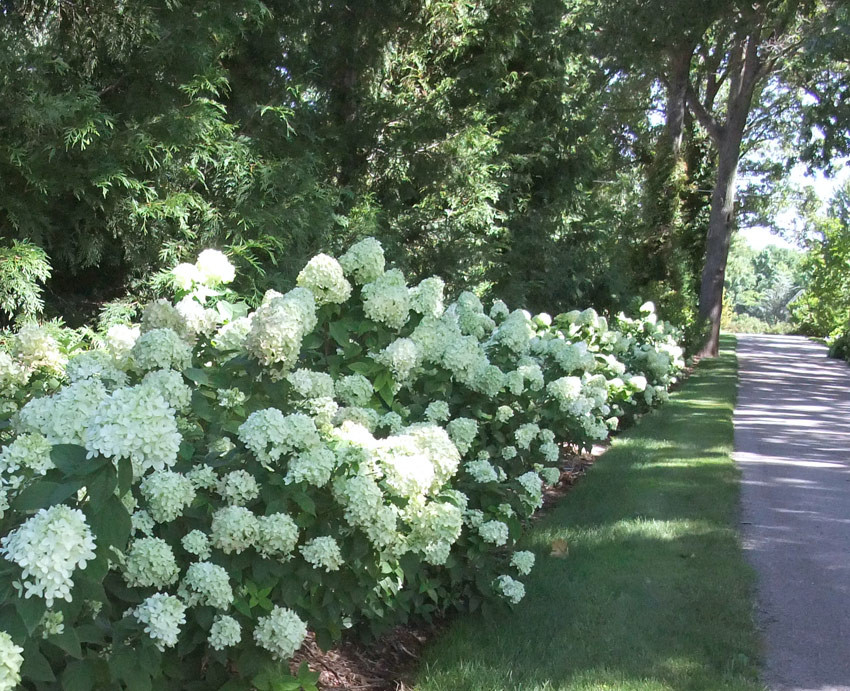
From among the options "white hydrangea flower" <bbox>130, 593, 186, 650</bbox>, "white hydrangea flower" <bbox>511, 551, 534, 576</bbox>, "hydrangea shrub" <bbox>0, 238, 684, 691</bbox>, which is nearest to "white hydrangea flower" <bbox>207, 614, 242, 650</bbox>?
"hydrangea shrub" <bbox>0, 238, 684, 691</bbox>

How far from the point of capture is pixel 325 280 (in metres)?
3.60

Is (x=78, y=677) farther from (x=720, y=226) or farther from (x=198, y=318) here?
(x=720, y=226)

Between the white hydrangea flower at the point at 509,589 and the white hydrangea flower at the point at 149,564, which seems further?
the white hydrangea flower at the point at 509,589

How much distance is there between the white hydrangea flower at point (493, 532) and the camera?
389 centimetres

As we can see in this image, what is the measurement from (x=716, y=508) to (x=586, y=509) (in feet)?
3.32

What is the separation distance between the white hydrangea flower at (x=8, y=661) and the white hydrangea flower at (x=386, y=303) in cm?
214

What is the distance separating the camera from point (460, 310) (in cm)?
592

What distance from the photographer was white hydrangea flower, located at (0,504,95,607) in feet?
5.94

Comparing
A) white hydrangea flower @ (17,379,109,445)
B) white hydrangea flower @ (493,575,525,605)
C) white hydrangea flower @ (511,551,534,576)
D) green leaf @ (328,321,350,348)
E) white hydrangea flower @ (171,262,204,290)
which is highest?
white hydrangea flower @ (171,262,204,290)

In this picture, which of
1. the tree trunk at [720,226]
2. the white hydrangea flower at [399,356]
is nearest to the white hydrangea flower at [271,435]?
the white hydrangea flower at [399,356]

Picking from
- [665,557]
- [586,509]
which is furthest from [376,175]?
[665,557]

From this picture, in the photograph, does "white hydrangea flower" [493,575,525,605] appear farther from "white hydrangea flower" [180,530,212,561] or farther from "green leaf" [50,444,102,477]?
"green leaf" [50,444,102,477]

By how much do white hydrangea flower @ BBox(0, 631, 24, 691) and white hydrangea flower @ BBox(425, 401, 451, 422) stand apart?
242 centimetres

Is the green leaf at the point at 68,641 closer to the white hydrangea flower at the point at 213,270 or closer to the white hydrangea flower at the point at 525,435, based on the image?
the white hydrangea flower at the point at 213,270
